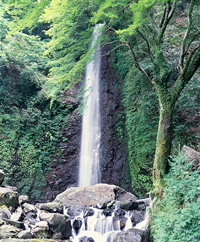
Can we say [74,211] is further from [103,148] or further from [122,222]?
[103,148]

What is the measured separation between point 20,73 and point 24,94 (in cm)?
132

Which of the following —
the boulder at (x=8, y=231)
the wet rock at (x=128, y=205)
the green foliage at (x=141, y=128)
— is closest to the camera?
the boulder at (x=8, y=231)

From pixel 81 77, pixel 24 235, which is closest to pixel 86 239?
pixel 24 235

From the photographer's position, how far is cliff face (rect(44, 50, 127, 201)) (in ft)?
36.7

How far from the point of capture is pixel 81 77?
36.1 feet

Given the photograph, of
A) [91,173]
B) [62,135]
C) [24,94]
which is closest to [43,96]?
[24,94]

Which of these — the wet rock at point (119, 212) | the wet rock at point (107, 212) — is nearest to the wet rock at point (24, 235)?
the wet rock at point (107, 212)

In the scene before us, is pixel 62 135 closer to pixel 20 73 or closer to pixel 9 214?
pixel 20 73

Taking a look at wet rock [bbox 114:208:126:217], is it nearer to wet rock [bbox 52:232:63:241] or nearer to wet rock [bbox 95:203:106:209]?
wet rock [bbox 95:203:106:209]

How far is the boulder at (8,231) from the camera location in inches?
182

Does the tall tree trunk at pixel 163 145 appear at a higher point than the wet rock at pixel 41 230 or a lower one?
higher

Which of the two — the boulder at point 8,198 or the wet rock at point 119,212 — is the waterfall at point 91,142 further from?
the boulder at point 8,198

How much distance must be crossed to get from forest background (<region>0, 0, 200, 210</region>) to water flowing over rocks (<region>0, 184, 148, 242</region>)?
1667 mm

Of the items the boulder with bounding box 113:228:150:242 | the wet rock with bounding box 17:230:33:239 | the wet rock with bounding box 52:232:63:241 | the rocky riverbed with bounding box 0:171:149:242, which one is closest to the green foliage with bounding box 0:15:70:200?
the rocky riverbed with bounding box 0:171:149:242
